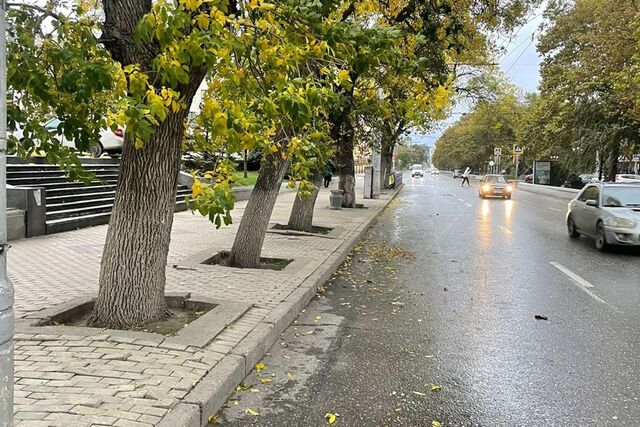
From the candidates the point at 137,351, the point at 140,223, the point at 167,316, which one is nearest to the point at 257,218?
the point at 167,316

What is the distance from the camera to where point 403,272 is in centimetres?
928

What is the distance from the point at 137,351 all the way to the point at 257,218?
180 inches

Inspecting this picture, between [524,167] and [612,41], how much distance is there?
2399 inches

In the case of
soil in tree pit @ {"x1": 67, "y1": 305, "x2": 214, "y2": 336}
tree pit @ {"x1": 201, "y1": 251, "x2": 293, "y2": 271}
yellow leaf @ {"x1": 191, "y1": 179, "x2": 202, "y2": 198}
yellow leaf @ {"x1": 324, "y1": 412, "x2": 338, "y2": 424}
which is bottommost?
yellow leaf @ {"x1": 324, "y1": 412, "x2": 338, "y2": 424}

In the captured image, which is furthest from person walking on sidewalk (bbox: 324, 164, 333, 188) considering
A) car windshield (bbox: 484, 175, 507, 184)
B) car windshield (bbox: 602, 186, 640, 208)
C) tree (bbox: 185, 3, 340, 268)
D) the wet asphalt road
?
car windshield (bbox: 484, 175, 507, 184)

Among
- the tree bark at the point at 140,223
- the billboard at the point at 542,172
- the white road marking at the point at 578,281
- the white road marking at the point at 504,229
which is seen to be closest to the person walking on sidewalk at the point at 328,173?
the white road marking at the point at 504,229

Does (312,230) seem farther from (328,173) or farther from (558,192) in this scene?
(558,192)

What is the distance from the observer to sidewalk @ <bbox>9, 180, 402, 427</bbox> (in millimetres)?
3473

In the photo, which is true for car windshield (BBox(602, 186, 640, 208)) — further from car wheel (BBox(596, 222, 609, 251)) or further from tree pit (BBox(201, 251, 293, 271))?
tree pit (BBox(201, 251, 293, 271))

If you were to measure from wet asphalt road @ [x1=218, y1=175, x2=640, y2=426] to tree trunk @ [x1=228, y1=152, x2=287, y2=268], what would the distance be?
1.44 metres

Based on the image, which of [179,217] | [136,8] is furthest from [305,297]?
[179,217]

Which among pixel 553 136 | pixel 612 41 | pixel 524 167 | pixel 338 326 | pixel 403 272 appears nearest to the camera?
pixel 338 326

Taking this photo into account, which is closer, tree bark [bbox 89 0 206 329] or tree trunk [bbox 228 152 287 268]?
tree bark [bbox 89 0 206 329]

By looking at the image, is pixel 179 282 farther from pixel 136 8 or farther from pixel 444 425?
pixel 444 425
